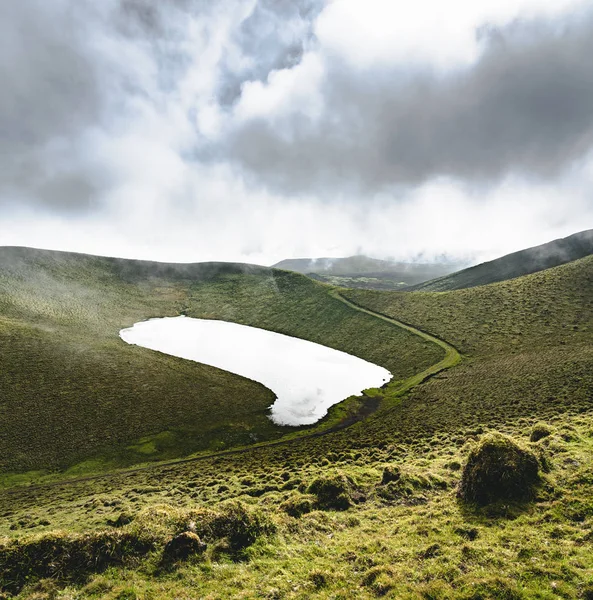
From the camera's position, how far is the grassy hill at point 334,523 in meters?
11.7

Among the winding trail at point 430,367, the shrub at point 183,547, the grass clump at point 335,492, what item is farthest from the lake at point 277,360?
the shrub at point 183,547

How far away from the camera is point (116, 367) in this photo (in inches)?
2864

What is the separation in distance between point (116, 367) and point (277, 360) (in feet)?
128

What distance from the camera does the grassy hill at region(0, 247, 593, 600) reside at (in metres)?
11.7

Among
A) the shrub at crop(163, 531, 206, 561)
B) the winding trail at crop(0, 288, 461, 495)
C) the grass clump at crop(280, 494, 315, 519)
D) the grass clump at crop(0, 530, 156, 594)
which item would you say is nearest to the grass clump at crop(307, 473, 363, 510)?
the grass clump at crop(280, 494, 315, 519)

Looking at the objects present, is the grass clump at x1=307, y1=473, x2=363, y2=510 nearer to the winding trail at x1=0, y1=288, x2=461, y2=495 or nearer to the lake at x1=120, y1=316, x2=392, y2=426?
the winding trail at x1=0, y1=288, x2=461, y2=495

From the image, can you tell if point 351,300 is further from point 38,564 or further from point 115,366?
point 38,564

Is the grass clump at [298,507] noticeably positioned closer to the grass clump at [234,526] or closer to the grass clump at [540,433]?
the grass clump at [234,526]

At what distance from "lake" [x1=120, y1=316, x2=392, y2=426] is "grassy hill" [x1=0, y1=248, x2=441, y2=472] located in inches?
164

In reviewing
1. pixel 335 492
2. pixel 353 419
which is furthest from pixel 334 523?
pixel 353 419

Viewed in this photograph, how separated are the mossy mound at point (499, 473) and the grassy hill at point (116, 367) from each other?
39.5 m

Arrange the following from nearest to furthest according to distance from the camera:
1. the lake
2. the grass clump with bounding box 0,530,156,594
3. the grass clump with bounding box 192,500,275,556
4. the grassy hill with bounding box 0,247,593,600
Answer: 1. the grassy hill with bounding box 0,247,593,600
2. the grass clump with bounding box 0,530,156,594
3. the grass clump with bounding box 192,500,275,556
4. the lake

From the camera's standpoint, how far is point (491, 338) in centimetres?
8106

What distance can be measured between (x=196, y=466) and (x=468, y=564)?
35945 mm
